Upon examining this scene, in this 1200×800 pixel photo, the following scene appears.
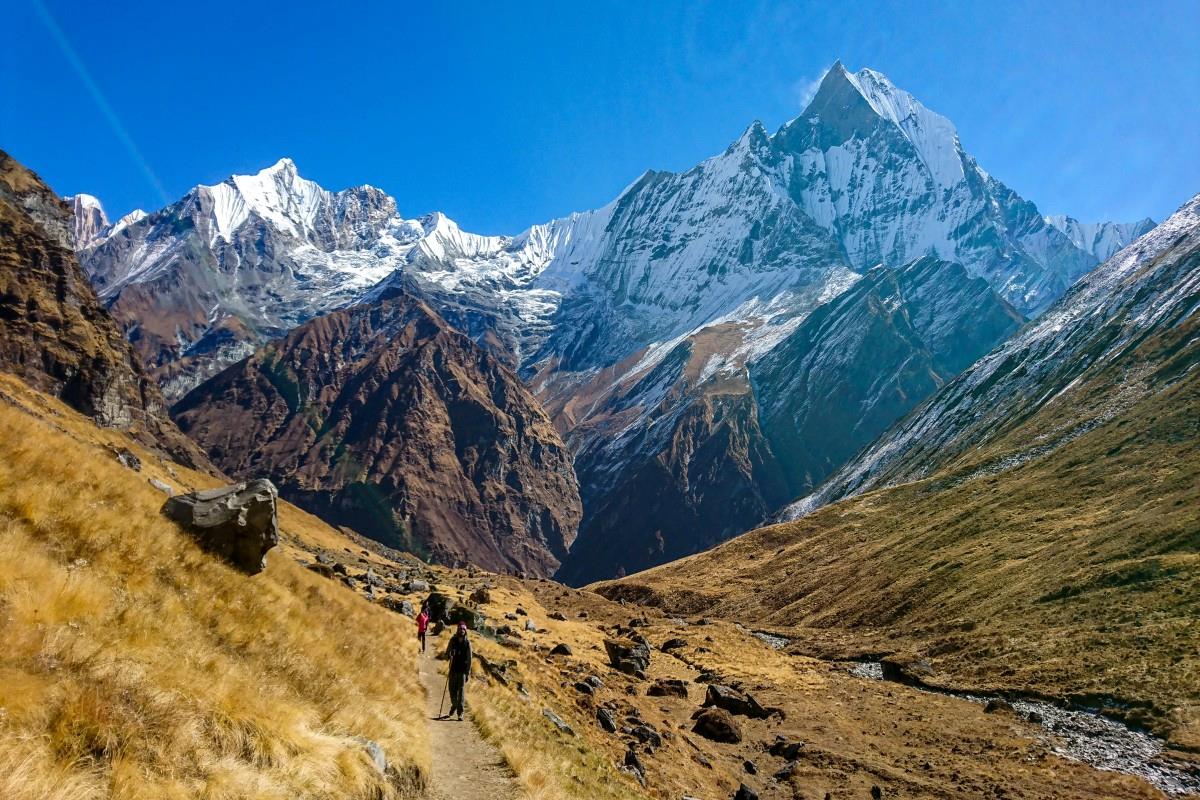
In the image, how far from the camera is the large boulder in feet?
50.3

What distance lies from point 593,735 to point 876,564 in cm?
7367

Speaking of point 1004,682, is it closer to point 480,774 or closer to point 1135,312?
point 480,774

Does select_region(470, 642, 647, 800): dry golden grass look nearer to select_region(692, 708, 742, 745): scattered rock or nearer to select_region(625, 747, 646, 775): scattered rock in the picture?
select_region(625, 747, 646, 775): scattered rock

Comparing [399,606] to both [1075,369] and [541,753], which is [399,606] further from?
[1075,369]

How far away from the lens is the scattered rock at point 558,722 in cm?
2020

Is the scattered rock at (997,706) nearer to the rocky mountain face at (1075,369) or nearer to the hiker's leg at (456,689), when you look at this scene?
the hiker's leg at (456,689)

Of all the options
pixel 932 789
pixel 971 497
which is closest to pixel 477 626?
pixel 932 789

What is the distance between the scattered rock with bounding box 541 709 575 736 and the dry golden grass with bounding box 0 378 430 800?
5715 mm

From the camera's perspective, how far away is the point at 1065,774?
95.5ft

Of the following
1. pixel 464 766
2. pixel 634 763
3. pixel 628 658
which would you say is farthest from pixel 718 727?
pixel 464 766

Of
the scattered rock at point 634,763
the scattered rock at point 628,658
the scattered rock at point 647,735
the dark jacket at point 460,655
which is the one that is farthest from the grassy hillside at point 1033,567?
the dark jacket at point 460,655

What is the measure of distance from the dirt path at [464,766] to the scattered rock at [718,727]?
1758cm

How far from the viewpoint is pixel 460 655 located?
16.6 m

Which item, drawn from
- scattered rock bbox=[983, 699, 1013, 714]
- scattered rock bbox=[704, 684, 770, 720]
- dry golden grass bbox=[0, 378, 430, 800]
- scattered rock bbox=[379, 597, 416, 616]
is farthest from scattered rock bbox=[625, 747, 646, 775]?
scattered rock bbox=[983, 699, 1013, 714]
